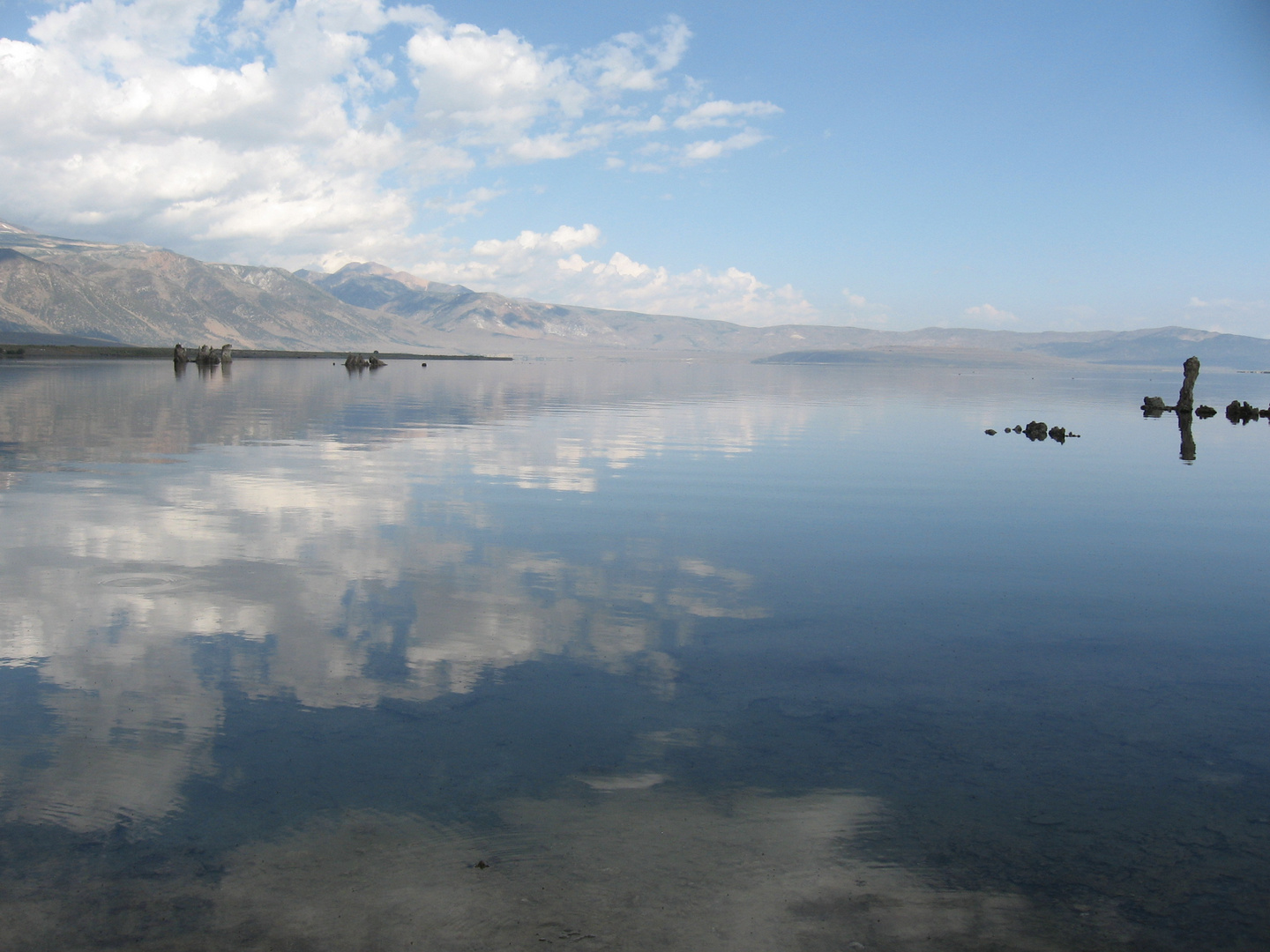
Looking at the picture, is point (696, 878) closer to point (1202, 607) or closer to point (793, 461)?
point (1202, 607)

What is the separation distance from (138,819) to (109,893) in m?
0.75

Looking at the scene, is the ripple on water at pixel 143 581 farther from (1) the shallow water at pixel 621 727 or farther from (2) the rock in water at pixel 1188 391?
(2) the rock in water at pixel 1188 391

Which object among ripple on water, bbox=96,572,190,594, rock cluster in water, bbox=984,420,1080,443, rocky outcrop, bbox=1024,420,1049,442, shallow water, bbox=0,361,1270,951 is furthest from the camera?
rocky outcrop, bbox=1024,420,1049,442

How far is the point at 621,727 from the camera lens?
7.45 metres

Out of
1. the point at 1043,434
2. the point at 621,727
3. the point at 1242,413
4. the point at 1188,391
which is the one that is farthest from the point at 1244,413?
the point at 621,727

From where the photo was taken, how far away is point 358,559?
12.9 m

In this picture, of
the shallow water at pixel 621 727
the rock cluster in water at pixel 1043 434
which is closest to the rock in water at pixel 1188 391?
the rock cluster in water at pixel 1043 434

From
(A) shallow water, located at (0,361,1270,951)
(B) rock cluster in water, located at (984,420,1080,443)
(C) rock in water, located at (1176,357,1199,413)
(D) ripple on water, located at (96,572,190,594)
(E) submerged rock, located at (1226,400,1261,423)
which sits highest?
(C) rock in water, located at (1176,357,1199,413)

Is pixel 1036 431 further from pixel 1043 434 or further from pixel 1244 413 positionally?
pixel 1244 413

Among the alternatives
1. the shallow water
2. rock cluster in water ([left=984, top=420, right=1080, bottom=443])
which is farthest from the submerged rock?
the shallow water

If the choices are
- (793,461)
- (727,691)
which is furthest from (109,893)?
(793,461)

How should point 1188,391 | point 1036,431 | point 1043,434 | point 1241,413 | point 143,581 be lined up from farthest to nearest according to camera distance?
point 1188,391 → point 1241,413 → point 1036,431 → point 1043,434 → point 143,581

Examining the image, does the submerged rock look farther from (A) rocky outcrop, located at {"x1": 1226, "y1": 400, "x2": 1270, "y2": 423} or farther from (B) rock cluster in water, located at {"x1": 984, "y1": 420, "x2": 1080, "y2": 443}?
(B) rock cluster in water, located at {"x1": 984, "y1": 420, "x2": 1080, "y2": 443}

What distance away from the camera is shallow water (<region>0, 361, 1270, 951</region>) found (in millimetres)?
5227
